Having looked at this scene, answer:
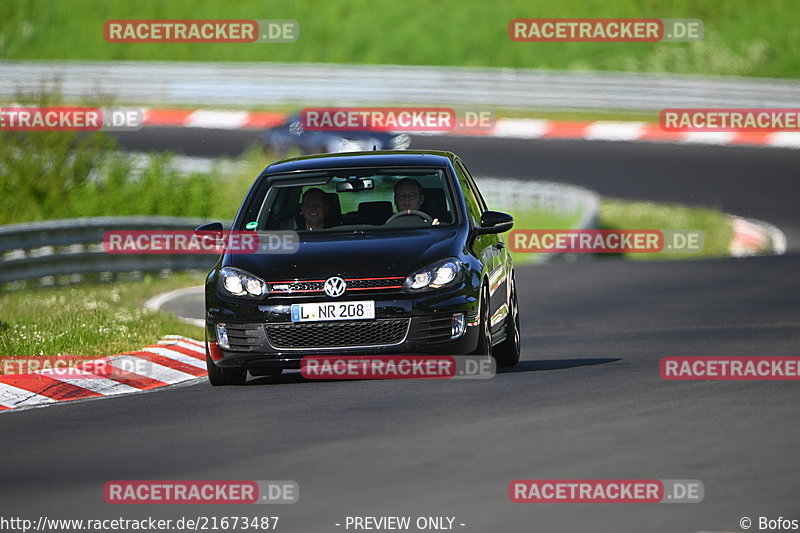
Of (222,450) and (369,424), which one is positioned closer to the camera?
(222,450)

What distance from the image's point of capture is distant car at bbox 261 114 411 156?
1353 inches

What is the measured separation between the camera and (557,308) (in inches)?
697

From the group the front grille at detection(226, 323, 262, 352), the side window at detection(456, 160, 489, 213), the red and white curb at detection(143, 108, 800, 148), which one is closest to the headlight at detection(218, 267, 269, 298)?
the front grille at detection(226, 323, 262, 352)

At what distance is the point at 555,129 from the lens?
38.8 meters

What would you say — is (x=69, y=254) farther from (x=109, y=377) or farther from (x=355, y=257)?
(x=355, y=257)

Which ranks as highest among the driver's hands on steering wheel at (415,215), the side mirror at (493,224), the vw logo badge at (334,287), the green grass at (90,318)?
the driver's hands on steering wheel at (415,215)

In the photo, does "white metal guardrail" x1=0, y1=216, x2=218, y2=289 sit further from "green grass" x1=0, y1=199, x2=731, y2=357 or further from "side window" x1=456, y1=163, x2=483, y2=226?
"side window" x1=456, y1=163, x2=483, y2=226

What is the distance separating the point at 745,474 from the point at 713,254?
20490 mm

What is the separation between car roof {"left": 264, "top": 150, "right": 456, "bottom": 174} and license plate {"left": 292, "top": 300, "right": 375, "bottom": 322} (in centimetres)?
156

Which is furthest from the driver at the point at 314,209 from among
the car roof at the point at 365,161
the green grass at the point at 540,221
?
the green grass at the point at 540,221

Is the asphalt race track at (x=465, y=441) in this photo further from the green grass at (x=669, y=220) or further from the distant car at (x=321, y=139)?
the distant car at (x=321, y=139)

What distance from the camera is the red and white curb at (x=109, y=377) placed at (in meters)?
11.1

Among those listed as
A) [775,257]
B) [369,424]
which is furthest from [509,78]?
[369,424]

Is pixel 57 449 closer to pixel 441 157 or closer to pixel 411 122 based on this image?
pixel 441 157
